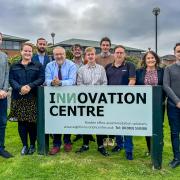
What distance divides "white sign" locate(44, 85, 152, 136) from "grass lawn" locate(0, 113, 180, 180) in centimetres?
56

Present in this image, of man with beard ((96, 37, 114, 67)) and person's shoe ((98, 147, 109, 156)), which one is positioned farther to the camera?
man with beard ((96, 37, 114, 67))

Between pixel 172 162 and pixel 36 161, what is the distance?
247cm

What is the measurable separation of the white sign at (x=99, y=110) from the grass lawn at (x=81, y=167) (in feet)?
1.82

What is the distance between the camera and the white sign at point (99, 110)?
6047 mm

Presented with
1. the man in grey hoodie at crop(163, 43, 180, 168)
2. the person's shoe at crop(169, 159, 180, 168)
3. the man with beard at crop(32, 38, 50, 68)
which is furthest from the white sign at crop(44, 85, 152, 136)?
the man with beard at crop(32, 38, 50, 68)

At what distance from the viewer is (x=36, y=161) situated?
6258 mm

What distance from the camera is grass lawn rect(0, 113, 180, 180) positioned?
18.6 ft

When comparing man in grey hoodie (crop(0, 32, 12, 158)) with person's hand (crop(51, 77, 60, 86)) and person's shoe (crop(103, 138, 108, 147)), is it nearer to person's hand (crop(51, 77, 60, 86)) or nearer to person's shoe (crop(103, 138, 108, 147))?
person's hand (crop(51, 77, 60, 86))

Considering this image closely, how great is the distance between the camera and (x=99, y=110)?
244 inches

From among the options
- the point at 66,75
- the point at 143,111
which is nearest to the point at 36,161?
the point at 66,75

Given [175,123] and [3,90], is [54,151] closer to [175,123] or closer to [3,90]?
[3,90]

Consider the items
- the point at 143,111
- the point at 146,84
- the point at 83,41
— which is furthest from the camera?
the point at 83,41

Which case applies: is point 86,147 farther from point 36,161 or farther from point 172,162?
point 172,162

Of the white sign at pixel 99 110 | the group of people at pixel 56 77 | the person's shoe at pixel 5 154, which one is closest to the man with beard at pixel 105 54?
the group of people at pixel 56 77
